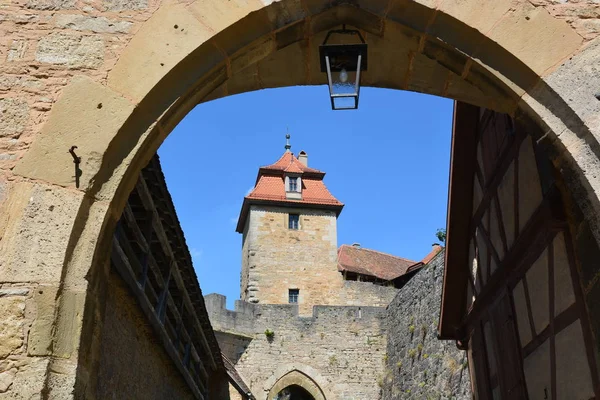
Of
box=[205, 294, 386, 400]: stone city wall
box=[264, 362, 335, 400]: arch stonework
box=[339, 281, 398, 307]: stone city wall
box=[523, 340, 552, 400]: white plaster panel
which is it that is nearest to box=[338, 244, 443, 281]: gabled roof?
box=[339, 281, 398, 307]: stone city wall

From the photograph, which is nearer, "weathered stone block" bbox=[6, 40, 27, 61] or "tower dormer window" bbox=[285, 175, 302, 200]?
"weathered stone block" bbox=[6, 40, 27, 61]

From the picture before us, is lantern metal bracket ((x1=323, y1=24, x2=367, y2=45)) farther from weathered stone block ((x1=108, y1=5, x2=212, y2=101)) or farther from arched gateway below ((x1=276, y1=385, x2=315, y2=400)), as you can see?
arched gateway below ((x1=276, y1=385, x2=315, y2=400))

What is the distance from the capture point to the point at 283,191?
26.9 metres

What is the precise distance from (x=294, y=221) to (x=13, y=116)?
23640 mm

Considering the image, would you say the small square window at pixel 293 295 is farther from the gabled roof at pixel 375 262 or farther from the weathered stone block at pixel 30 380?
the weathered stone block at pixel 30 380

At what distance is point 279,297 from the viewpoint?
2525 cm

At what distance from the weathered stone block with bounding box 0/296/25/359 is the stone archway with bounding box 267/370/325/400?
18050mm

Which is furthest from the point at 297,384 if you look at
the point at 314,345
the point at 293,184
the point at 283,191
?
the point at 293,184

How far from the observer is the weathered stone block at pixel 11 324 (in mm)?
2611

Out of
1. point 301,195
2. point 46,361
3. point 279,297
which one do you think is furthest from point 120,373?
point 301,195

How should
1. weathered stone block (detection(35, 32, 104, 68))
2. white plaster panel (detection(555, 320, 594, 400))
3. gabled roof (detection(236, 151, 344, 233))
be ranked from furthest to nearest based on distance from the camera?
1. gabled roof (detection(236, 151, 344, 233))
2. white plaster panel (detection(555, 320, 594, 400))
3. weathered stone block (detection(35, 32, 104, 68))

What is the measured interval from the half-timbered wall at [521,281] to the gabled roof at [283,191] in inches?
754

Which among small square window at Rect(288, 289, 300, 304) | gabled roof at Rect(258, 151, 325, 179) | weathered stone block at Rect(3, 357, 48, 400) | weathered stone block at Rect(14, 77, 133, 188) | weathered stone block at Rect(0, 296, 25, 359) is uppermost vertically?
gabled roof at Rect(258, 151, 325, 179)

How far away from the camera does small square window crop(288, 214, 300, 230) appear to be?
26.5 m
